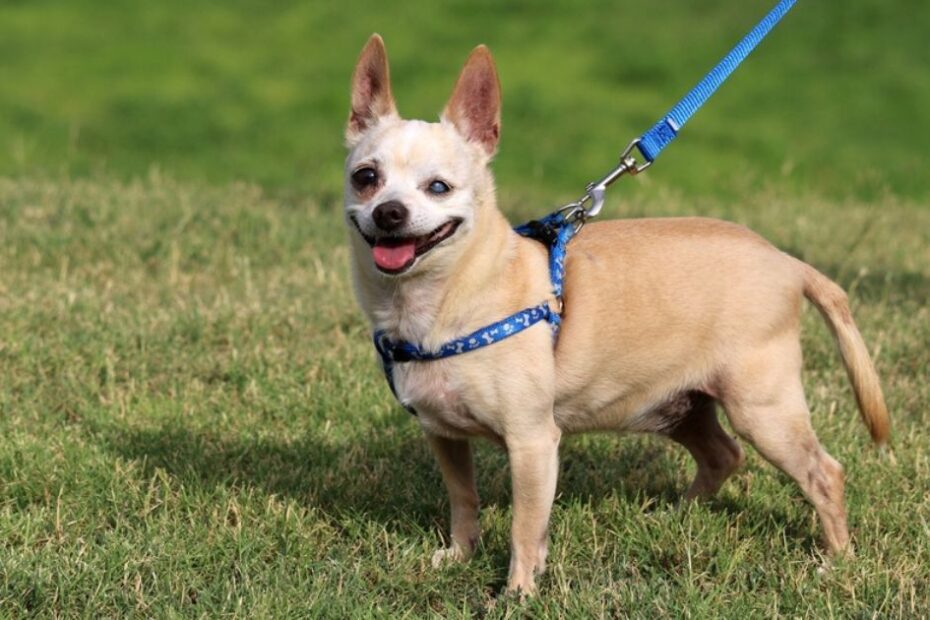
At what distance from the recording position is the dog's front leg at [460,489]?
3.94m

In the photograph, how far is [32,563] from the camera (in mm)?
3615

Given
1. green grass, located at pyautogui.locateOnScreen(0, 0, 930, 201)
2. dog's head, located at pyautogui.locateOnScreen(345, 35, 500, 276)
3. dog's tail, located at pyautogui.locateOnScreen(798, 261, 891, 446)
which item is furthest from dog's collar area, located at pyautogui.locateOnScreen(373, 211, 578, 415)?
green grass, located at pyautogui.locateOnScreen(0, 0, 930, 201)

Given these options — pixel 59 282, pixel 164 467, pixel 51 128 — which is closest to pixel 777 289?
pixel 164 467

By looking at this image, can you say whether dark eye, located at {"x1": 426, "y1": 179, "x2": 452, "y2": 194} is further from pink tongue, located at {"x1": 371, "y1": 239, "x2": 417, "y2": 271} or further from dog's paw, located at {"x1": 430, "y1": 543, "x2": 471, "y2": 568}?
dog's paw, located at {"x1": 430, "y1": 543, "x2": 471, "y2": 568}

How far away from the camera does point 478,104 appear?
3770 mm

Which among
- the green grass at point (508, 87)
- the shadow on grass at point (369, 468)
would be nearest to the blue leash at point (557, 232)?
the shadow on grass at point (369, 468)

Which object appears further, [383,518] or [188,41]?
[188,41]

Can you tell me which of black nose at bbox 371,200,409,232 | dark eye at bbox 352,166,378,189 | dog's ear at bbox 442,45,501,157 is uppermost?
dog's ear at bbox 442,45,501,157

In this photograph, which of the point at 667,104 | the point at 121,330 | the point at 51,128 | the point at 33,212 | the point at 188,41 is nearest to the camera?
the point at 121,330

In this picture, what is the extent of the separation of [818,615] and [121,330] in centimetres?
331

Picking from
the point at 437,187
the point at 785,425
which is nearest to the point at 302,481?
the point at 437,187

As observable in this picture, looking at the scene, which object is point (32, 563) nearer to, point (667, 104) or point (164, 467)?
point (164, 467)

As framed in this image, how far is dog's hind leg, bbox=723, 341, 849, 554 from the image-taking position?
3.79m

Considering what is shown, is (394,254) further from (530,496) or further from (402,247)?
(530,496)
